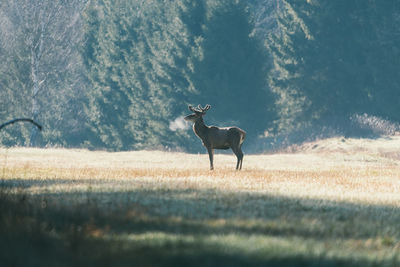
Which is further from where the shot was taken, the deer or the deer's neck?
the deer

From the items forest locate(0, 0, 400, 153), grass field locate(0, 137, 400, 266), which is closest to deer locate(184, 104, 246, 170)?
grass field locate(0, 137, 400, 266)

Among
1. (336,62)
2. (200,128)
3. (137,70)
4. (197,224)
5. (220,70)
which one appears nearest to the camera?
(197,224)

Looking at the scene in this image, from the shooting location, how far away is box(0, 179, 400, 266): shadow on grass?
6.81m

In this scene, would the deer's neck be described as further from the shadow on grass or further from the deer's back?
the shadow on grass

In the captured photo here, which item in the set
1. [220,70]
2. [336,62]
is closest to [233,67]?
[220,70]

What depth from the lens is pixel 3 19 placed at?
57.7 m

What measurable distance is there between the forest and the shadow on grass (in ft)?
107

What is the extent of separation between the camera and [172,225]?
8.89m

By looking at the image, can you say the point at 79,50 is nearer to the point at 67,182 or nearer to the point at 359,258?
the point at 67,182

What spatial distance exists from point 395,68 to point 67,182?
33245 mm

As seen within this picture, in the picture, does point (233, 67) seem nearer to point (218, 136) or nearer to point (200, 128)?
point (218, 136)

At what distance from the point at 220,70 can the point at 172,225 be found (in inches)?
1488

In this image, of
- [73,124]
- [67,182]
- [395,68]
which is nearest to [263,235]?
[67,182]

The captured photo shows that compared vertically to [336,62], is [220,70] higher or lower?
lower
